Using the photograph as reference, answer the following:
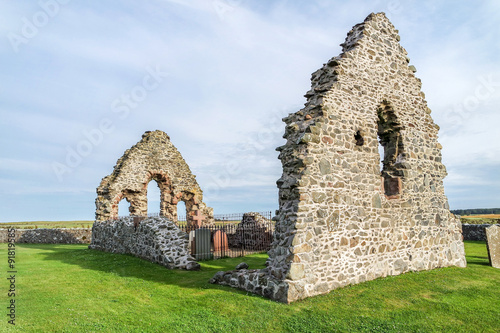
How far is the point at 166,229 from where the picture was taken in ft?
42.4

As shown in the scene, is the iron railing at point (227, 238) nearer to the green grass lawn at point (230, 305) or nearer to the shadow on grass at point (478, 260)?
the green grass lawn at point (230, 305)

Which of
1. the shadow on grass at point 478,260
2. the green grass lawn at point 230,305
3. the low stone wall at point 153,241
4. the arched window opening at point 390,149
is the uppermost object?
the arched window opening at point 390,149

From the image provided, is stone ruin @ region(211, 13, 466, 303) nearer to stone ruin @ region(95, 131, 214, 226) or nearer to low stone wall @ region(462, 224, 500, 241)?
low stone wall @ region(462, 224, 500, 241)

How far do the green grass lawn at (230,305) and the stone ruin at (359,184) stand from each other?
1.94 feet

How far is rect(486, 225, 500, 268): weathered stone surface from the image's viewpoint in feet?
39.6

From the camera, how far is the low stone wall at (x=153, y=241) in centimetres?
1180

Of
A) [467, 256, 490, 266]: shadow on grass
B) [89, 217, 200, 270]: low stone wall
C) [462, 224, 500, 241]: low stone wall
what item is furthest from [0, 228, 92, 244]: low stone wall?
[462, 224, 500, 241]: low stone wall

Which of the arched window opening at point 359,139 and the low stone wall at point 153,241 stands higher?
the arched window opening at point 359,139

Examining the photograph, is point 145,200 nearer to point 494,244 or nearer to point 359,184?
point 359,184

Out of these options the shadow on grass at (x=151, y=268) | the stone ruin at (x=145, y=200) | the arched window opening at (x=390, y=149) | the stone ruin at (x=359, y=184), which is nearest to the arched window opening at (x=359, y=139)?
the stone ruin at (x=359, y=184)

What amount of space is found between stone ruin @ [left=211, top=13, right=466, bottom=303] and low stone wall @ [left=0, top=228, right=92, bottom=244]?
1982 centimetres

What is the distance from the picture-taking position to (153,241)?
1262 centimetres

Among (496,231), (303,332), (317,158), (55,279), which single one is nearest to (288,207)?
(317,158)

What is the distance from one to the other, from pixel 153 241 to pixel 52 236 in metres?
17.0
